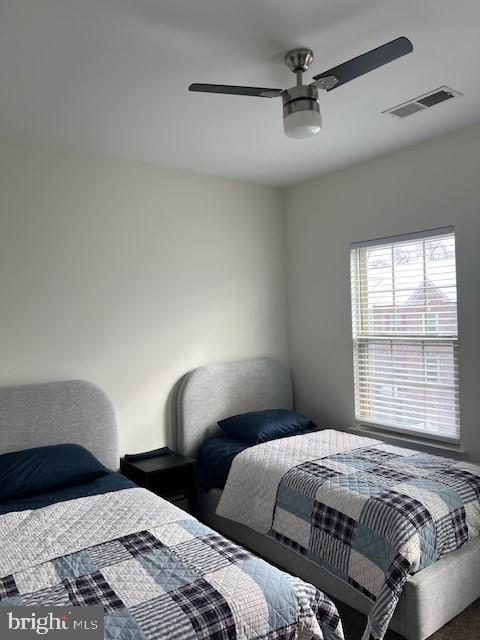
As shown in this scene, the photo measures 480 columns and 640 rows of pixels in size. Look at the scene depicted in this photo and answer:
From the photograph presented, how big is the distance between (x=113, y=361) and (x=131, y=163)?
140 centimetres

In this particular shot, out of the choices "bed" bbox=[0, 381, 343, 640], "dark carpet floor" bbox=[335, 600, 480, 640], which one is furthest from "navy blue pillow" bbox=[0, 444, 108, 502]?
"dark carpet floor" bbox=[335, 600, 480, 640]

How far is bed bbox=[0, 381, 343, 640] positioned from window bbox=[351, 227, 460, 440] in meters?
1.93

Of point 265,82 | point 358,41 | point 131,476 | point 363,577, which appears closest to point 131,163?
point 265,82

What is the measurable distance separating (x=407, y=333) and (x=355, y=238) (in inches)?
32.9

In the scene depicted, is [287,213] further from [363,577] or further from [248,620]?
[248,620]

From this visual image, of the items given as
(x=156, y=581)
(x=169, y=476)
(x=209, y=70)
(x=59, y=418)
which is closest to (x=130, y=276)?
(x=59, y=418)

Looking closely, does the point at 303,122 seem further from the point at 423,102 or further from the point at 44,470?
the point at 44,470

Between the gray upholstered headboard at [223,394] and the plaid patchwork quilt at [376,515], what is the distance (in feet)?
2.74

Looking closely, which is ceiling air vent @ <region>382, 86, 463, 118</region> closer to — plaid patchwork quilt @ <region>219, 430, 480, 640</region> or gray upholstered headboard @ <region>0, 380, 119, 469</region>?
plaid patchwork quilt @ <region>219, 430, 480, 640</region>

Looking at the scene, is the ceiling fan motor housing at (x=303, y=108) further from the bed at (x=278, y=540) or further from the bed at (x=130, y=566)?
the bed at (x=278, y=540)

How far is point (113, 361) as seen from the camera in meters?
3.49

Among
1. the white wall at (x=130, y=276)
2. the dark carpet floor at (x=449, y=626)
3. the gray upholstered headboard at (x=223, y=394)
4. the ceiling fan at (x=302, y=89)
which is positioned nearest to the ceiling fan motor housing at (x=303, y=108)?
the ceiling fan at (x=302, y=89)

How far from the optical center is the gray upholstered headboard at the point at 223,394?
12.2 feet

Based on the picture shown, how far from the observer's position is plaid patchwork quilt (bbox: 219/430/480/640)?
2193 millimetres
